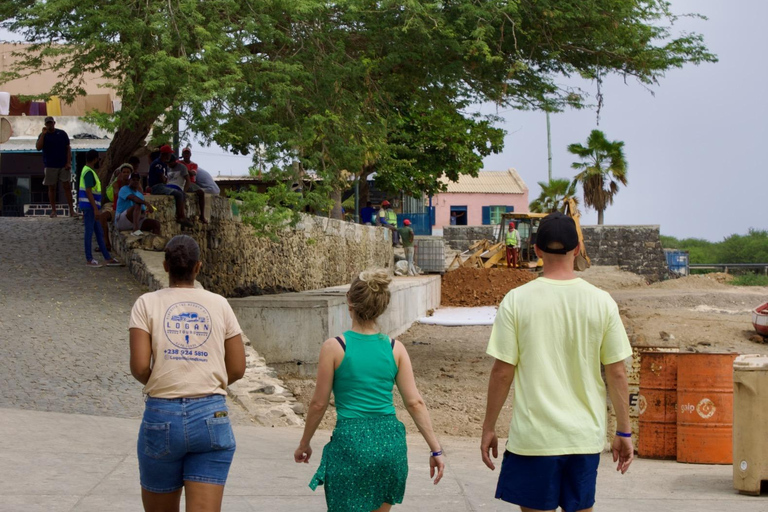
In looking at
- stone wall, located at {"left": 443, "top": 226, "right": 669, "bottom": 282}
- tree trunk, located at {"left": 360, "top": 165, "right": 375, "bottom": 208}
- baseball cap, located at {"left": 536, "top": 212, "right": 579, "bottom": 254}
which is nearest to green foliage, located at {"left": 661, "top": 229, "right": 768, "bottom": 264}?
stone wall, located at {"left": 443, "top": 226, "right": 669, "bottom": 282}

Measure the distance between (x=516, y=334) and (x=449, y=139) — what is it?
117ft

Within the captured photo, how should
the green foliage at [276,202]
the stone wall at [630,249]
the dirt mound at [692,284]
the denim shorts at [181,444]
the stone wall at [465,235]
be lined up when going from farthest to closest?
the stone wall at [465,235] < the stone wall at [630,249] < the dirt mound at [692,284] < the green foliage at [276,202] < the denim shorts at [181,444]

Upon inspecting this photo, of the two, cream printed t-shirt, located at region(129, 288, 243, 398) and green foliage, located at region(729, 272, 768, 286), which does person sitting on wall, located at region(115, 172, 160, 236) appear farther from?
green foliage, located at region(729, 272, 768, 286)

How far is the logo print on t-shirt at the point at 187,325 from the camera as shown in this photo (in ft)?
12.8

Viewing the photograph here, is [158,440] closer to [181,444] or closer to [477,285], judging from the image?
[181,444]

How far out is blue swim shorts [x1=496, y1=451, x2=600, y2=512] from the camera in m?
3.69

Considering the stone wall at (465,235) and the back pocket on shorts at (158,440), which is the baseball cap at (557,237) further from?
the stone wall at (465,235)

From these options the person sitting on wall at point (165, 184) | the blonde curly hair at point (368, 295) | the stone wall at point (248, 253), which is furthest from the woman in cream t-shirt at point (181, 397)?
the person sitting on wall at point (165, 184)

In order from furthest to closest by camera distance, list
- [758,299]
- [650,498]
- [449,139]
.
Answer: [449,139] → [758,299] → [650,498]

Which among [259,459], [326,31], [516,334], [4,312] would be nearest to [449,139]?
[326,31]

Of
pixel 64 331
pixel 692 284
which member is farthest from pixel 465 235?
pixel 64 331

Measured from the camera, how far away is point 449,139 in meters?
38.9

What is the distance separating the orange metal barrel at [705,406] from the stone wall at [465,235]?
1413 inches

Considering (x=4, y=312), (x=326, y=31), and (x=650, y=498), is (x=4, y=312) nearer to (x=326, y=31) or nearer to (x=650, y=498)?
(x=326, y=31)
